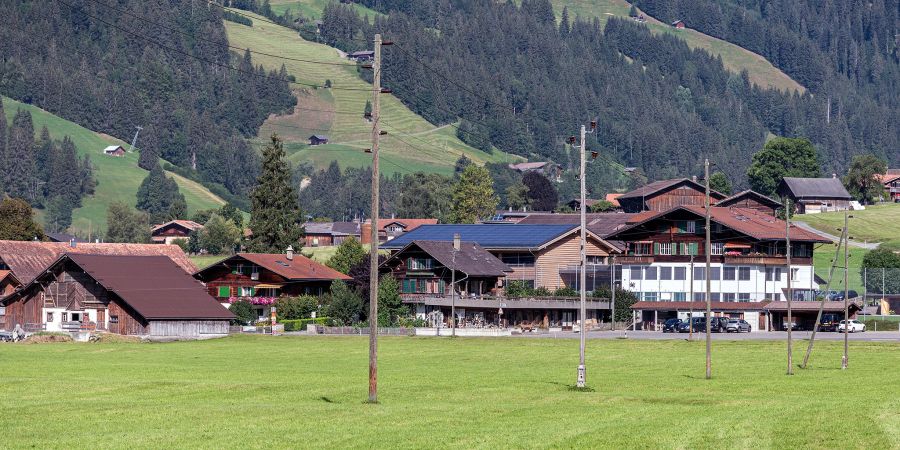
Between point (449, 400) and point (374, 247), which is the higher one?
point (374, 247)

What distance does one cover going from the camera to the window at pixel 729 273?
→ 5256 inches

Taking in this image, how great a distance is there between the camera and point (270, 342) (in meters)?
102

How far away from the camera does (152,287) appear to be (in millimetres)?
117812

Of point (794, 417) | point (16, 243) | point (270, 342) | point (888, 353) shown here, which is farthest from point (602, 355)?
point (16, 243)

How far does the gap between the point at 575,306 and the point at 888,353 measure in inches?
1925

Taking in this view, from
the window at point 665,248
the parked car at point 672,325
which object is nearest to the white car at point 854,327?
the parked car at point 672,325

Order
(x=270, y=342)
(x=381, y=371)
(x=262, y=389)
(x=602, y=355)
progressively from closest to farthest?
1. (x=262, y=389)
2. (x=381, y=371)
3. (x=602, y=355)
4. (x=270, y=342)

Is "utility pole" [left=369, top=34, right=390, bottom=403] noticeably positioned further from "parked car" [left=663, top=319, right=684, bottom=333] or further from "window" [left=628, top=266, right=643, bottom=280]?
"window" [left=628, top=266, right=643, bottom=280]

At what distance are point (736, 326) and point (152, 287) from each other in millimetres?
48699

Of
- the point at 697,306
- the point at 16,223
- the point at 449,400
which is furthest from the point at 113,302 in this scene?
the point at 449,400

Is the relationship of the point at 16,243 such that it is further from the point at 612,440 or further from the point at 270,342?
the point at 612,440

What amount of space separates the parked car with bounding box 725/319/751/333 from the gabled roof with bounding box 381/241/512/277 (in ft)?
81.4


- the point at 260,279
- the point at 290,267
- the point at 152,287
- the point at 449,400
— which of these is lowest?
the point at 449,400

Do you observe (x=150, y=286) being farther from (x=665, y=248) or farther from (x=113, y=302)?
(x=665, y=248)
